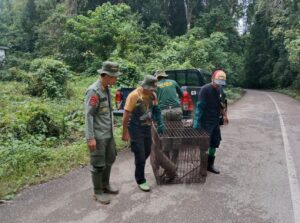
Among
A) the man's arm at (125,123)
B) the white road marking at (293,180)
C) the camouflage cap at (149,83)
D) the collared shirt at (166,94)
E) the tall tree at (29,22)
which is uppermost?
the tall tree at (29,22)

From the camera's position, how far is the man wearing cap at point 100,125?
15.7 ft

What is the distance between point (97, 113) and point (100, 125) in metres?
0.18

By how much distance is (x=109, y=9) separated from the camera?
24062mm

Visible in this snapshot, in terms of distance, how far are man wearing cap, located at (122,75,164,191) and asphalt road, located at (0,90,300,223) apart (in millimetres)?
596

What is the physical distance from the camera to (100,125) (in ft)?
16.3

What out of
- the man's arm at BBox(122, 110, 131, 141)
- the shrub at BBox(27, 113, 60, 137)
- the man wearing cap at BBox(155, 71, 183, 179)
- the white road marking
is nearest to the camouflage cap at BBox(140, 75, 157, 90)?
the man's arm at BBox(122, 110, 131, 141)

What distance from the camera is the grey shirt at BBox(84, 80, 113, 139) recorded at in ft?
15.6

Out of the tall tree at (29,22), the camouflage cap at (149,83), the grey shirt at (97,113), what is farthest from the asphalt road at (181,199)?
the tall tree at (29,22)

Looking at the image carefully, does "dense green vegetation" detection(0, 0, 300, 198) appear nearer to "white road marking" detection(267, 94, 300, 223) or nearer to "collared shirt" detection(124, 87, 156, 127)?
"collared shirt" detection(124, 87, 156, 127)

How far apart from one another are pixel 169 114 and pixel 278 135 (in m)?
4.81

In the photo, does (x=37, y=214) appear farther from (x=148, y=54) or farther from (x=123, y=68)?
(x=148, y=54)

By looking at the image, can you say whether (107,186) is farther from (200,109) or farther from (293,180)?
(293,180)

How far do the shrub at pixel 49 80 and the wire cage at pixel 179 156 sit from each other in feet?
31.2

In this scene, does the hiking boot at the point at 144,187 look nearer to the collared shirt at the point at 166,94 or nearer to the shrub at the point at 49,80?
the collared shirt at the point at 166,94
